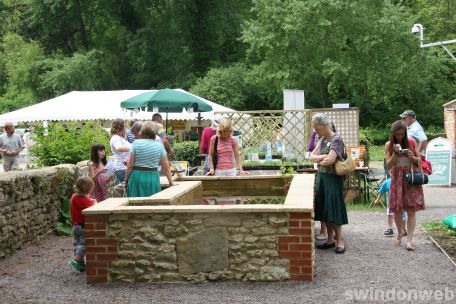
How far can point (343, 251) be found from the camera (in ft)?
26.3

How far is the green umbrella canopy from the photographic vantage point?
1403 cm

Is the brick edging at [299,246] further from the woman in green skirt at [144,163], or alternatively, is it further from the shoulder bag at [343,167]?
the woman in green skirt at [144,163]

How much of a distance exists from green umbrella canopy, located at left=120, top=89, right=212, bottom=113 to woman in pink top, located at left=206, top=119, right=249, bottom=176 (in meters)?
4.45

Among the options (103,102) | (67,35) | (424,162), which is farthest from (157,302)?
(67,35)

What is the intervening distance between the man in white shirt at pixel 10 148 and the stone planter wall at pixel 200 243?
7.79 m

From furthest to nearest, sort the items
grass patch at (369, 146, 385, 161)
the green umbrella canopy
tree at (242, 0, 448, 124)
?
tree at (242, 0, 448, 124) < grass patch at (369, 146, 385, 161) < the green umbrella canopy

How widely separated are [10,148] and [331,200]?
8192mm

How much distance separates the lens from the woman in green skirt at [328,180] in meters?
7.86

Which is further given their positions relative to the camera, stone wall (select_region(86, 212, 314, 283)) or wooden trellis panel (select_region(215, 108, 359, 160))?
wooden trellis panel (select_region(215, 108, 359, 160))

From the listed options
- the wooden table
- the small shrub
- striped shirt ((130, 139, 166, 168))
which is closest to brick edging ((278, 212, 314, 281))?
Result: striped shirt ((130, 139, 166, 168))

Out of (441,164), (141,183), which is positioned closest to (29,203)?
(141,183)

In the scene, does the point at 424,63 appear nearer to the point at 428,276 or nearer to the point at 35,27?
the point at 35,27

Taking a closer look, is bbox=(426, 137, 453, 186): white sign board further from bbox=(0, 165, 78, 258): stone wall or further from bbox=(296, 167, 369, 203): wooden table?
bbox=(0, 165, 78, 258): stone wall

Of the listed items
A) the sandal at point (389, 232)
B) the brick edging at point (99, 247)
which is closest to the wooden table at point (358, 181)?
the sandal at point (389, 232)
